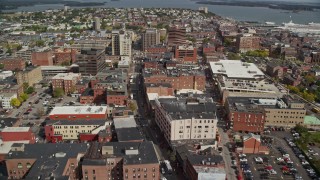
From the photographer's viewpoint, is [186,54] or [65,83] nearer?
[65,83]

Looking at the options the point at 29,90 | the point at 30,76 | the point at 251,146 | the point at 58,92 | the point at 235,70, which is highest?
the point at 235,70

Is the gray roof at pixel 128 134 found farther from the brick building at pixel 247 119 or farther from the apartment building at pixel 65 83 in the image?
the apartment building at pixel 65 83

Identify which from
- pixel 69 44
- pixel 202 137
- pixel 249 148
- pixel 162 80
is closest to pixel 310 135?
pixel 249 148

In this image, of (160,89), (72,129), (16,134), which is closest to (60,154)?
(16,134)

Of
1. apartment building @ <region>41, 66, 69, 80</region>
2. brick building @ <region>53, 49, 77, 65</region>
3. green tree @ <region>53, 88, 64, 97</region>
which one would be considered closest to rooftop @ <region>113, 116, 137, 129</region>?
green tree @ <region>53, 88, 64, 97</region>

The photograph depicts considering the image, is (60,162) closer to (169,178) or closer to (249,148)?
(169,178)

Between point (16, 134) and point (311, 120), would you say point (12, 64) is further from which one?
point (311, 120)
